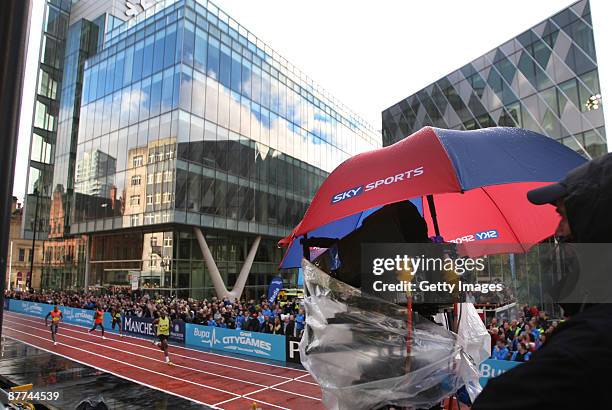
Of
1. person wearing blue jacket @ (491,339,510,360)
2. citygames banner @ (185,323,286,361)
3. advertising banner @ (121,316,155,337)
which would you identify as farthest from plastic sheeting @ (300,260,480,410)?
advertising banner @ (121,316,155,337)

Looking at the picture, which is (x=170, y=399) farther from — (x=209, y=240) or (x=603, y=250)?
(x=209, y=240)

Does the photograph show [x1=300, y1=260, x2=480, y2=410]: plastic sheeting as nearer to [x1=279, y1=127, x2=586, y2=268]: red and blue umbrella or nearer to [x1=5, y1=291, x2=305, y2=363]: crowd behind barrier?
[x1=279, y1=127, x2=586, y2=268]: red and blue umbrella

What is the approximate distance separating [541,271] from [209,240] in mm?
36135

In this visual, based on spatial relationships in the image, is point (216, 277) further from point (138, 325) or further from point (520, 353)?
point (520, 353)

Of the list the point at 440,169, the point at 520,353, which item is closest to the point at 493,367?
the point at 520,353

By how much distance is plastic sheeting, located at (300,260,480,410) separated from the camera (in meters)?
2.35

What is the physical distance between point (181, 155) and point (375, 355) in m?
32.4

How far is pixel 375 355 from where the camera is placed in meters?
2.41

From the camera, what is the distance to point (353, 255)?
105 inches

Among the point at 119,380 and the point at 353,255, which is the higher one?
the point at 353,255

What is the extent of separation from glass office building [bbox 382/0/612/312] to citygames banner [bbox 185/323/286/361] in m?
18.7

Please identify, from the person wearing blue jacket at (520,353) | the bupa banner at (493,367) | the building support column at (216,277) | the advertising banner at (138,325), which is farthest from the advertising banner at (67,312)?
the person wearing blue jacket at (520,353)

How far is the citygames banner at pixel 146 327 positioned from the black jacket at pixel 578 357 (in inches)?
910


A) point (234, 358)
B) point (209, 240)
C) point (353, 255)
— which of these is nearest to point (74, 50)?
point (209, 240)
